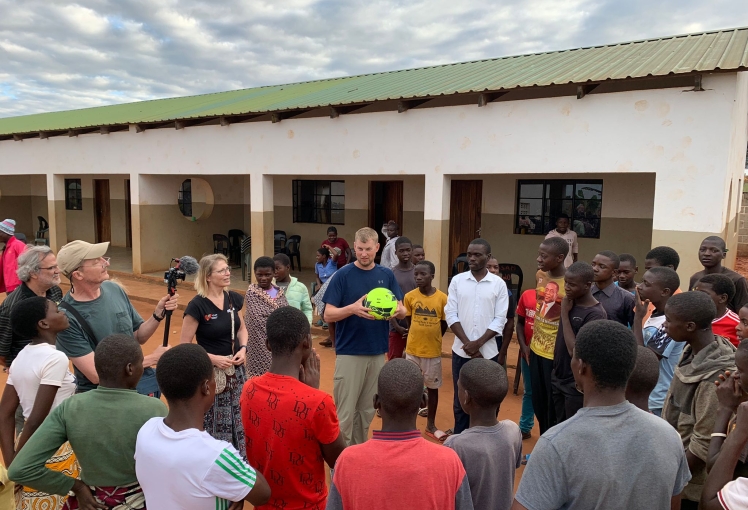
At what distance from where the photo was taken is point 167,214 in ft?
42.0

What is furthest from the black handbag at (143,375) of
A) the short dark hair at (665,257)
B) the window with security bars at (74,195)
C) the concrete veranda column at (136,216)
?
the window with security bars at (74,195)

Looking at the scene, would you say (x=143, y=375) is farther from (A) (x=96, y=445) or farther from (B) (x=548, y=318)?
(B) (x=548, y=318)

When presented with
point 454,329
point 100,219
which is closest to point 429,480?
point 454,329

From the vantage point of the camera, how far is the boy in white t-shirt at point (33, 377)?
98.5 inches

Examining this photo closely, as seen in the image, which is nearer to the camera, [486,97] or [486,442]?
[486,442]

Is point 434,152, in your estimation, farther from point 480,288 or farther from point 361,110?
point 480,288

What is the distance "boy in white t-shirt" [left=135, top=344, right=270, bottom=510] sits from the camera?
1804mm

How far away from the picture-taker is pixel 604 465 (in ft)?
5.13

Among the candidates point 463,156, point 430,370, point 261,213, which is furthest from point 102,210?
point 430,370

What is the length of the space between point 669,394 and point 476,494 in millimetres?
1091

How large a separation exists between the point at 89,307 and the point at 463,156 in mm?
5791

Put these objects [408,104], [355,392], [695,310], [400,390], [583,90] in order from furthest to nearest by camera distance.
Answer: [408,104] → [583,90] → [355,392] → [695,310] → [400,390]

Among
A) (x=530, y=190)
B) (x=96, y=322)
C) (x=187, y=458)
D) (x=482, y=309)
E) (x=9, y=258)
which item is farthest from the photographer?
(x=530, y=190)

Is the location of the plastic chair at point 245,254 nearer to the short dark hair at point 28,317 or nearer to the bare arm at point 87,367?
the bare arm at point 87,367
